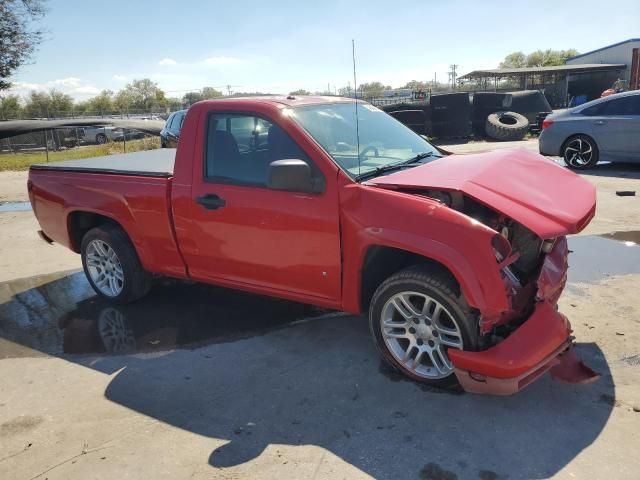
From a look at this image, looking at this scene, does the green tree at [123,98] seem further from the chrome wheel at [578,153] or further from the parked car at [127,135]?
the chrome wheel at [578,153]

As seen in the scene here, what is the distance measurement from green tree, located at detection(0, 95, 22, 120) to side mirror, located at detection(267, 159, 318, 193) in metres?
44.9

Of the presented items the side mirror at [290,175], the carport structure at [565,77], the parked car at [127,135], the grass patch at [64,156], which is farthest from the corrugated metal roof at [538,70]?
the side mirror at [290,175]

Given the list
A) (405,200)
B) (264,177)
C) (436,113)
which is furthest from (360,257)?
(436,113)

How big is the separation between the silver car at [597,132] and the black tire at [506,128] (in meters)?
7.27

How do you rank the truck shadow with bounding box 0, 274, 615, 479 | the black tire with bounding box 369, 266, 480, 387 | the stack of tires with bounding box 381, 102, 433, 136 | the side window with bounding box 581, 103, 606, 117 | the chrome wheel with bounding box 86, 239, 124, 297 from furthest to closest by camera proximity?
the stack of tires with bounding box 381, 102, 433, 136 → the side window with bounding box 581, 103, 606, 117 → the chrome wheel with bounding box 86, 239, 124, 297 → the black tire with bounding box 369, 266, 480, 387 → the truck shadow with bounding box 0, 274, 615, 479

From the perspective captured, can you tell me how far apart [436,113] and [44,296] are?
646 inches

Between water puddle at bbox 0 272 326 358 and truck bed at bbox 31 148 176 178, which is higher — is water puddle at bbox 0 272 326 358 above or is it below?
below

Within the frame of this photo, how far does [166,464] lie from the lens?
2.87 meters

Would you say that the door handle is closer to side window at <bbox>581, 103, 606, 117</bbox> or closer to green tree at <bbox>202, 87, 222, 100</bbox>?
side window at <bbox>581, 103, 606, 117</bbox>

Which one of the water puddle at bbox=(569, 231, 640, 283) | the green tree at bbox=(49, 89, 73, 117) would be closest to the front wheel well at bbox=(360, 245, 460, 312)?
the water puddle at bbox=(569, 231, 640, 283)

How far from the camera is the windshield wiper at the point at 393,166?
367cm

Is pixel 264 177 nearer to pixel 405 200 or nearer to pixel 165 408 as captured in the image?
pixel 405 200

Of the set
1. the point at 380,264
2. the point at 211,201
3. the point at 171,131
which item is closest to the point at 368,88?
the point at 211,201

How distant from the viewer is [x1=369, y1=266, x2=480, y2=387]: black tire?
10.3 feet
